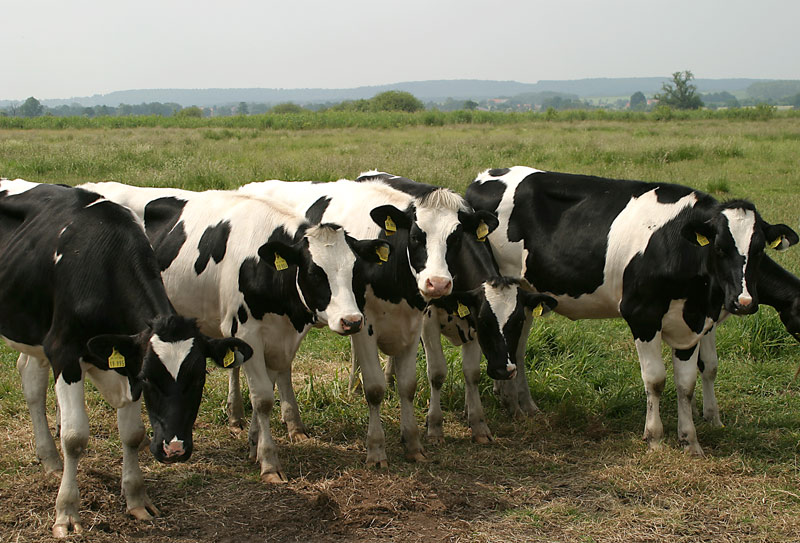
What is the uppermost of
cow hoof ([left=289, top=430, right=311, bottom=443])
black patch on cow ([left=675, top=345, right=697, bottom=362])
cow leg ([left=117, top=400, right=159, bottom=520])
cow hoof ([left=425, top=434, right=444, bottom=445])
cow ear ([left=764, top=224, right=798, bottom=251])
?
cow ear ([left=764, top=224, right=798, bottom=251])

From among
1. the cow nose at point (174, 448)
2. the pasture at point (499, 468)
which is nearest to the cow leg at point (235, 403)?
the pasture at point (499, 468)

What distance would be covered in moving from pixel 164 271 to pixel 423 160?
49.5ft

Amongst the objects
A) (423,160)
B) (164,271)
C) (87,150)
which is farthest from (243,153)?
(164,271)

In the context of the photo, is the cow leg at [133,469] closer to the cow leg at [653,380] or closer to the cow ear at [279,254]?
the cow ear at [279,254]

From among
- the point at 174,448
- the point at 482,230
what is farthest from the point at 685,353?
the point at 174,448

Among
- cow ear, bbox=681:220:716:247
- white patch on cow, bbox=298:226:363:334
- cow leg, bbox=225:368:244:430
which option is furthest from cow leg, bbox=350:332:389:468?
cow ear, bbox=681:220:716:247

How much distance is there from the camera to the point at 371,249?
5598 mm

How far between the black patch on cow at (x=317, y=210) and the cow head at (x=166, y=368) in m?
2.16

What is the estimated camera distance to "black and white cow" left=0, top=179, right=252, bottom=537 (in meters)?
4.43

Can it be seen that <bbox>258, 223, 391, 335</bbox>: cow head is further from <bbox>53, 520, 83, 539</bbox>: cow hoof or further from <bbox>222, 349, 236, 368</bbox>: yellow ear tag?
<bbox>53, 520, 83, 539</bbox>: cow hoof

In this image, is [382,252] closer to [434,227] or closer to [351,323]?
[434,227]

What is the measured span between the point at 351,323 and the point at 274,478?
54.9 inches

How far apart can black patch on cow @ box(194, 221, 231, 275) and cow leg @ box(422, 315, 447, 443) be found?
180 centimetres

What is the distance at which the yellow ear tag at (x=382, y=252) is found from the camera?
5.63 meters
